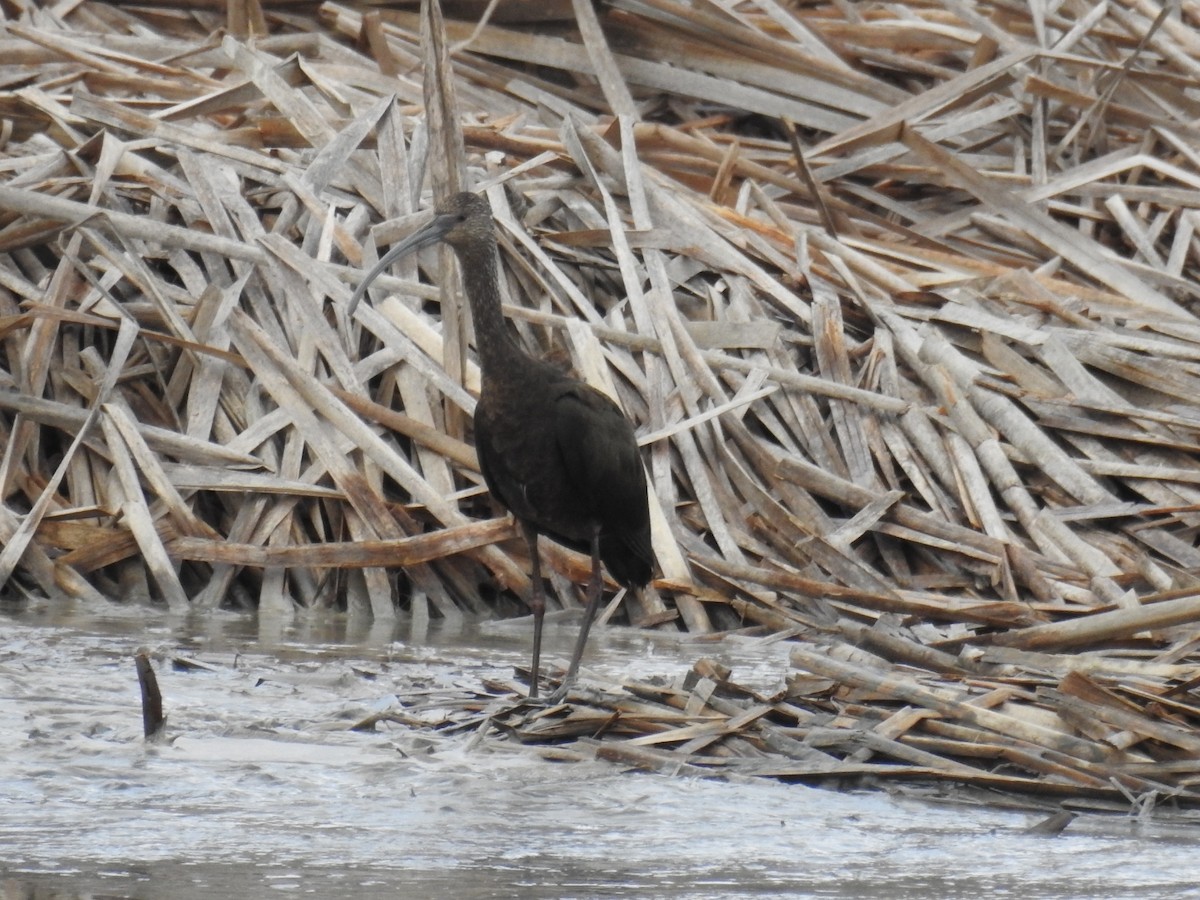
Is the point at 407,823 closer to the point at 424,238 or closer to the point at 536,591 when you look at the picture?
the point at 536,591

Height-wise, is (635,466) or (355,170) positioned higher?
(355,170)

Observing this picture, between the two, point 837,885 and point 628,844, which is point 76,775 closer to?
point 628,844

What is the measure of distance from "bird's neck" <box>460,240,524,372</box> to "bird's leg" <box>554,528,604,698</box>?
0.71 metres

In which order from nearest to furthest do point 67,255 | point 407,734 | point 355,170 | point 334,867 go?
point 334,867 < point 407,734 < point 67,255 < point 355,170

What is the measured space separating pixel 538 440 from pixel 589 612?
0.63 m

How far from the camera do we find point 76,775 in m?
4.26

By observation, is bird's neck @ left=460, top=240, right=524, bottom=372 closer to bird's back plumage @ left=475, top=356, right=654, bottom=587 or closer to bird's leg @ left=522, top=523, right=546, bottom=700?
bird's back plumage @ left=475, top=356, right=654, bottom=587

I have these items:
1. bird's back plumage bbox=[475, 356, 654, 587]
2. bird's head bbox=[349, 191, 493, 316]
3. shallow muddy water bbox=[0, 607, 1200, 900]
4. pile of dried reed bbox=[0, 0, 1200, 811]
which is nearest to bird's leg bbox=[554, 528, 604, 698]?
bird's back plumage bbox=[475, 356, 654, 587]

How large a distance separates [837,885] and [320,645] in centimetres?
292

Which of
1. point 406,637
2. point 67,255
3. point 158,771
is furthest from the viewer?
point 67,255

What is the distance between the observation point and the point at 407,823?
13.4ft

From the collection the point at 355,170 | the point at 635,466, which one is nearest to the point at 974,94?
the point at 355,170


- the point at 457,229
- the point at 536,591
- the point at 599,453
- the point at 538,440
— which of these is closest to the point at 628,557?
the point at 536,591

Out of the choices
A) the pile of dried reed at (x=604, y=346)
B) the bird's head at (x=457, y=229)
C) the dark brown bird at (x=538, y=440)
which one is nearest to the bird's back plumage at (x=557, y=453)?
the dark brown bird at (x=538, y=440)
